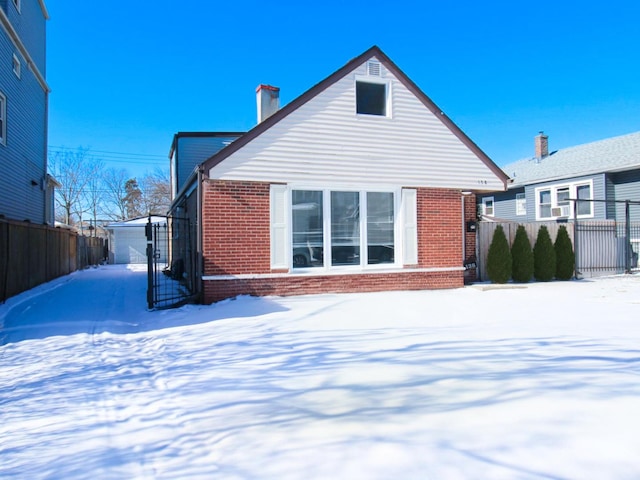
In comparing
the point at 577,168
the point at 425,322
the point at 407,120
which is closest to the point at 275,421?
the point at 425,322

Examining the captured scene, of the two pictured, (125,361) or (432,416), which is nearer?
(432,416)

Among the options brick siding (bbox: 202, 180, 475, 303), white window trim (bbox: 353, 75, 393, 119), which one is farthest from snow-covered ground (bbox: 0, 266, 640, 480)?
white window trim (bbox: 353, 75, 393, 119)

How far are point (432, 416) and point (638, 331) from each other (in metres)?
4.24

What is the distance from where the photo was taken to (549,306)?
8.26m

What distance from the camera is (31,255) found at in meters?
12.2

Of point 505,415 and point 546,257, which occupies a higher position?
point 546,257

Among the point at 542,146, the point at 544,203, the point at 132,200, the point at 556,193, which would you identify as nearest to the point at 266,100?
the point at 556,193

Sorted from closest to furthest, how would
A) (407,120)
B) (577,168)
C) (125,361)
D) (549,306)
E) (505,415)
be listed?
(505,415)
(125,361)
(549,306)
(407,120)
(577,168)

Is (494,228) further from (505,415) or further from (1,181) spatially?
(1,181)

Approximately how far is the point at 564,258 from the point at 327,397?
1142cm

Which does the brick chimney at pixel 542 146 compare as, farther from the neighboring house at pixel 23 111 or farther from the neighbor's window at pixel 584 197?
Result: the neighboring house at pixel 23 111

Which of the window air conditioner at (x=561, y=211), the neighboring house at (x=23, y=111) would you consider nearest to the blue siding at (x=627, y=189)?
the window air conditioner at (x=561, y=211)

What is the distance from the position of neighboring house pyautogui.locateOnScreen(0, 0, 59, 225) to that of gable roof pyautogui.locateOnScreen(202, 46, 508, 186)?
749cm

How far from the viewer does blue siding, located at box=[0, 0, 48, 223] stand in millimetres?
12617
